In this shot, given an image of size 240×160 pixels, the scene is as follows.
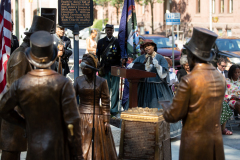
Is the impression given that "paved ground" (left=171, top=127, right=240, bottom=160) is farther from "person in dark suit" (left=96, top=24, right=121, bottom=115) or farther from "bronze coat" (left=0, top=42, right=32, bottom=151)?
"bronze coat" (left=0, top=42, right=32, bottom=151)

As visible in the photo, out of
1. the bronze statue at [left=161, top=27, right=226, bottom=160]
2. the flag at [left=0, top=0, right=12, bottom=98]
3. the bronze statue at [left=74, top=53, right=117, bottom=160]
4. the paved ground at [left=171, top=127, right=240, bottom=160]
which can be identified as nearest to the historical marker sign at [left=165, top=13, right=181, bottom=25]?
the paved ground at [left=171, top=127, right=240, bottom=160]

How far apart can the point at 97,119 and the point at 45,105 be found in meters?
2.06

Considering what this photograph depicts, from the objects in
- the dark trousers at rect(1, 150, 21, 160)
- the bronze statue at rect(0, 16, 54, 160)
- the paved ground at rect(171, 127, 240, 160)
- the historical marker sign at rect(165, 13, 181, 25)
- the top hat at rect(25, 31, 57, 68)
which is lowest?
the paved ground at rect(171, 127, 240, 160)

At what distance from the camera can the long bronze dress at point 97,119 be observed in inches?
218

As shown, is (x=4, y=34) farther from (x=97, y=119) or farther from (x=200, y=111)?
(x=200, y=111)

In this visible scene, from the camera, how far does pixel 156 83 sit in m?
7.59

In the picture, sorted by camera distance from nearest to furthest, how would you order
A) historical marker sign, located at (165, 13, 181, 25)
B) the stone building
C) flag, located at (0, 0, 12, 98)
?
flag, located at (0, 0, 12, 98) → historical marker sign, located at (165, 13, 181, 25) → the stone building

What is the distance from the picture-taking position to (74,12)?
8.02 meters

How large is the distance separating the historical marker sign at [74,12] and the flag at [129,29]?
1.50 m

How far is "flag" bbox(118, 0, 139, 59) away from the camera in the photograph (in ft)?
30.6

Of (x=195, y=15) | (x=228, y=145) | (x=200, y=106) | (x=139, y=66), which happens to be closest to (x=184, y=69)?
(x=228, y=145)

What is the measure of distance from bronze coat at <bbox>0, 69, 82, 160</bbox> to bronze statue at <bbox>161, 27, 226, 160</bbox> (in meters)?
1.07

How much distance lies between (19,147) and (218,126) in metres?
2.34

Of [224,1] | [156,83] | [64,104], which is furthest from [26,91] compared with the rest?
[224,1]
